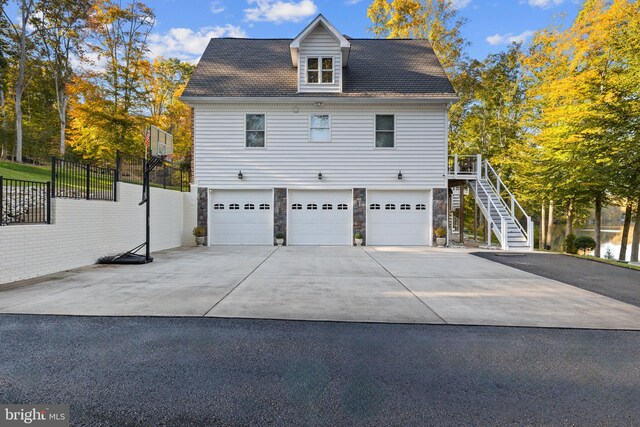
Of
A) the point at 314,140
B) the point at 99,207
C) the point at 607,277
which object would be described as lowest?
the point at 607,277

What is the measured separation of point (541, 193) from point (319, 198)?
10525 millimetres

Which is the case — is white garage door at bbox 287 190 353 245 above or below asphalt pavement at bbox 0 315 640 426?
above

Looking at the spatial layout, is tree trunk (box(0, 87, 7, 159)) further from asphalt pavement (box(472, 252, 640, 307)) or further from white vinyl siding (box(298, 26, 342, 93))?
asphalt pavement (box(472, 252, 640, 307))

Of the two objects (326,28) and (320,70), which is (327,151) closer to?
(320,70)

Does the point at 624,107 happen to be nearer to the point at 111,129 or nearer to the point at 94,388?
the point at 94,388

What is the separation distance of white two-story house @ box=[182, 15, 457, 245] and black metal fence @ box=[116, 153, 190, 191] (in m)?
0.88

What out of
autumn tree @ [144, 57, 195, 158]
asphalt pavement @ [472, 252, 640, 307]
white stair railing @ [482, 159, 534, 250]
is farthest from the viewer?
autumn tree @ [144, 57, 195, 158]

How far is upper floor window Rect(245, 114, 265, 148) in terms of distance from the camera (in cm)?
1273

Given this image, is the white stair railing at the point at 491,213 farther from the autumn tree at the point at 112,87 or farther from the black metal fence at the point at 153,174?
the autumn tree at the point at 112,87

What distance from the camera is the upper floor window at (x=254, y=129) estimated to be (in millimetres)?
12727

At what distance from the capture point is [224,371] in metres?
2.79

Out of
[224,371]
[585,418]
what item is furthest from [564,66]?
[224,371]

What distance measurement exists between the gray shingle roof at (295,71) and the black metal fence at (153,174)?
314 cm

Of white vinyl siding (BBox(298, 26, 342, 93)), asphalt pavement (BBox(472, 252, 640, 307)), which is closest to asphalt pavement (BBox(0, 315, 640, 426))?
asphalt pavement (BBox(472, 252, 640, 307))
